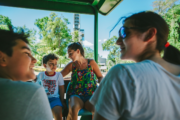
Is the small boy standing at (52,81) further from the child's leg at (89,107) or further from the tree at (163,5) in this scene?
the tree at (163,5)

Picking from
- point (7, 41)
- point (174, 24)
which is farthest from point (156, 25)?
point (174, 24)

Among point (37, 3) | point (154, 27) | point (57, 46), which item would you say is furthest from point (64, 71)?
point (57, 46)

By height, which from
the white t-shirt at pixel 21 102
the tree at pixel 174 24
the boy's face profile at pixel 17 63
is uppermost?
the tree at pixel 174 24

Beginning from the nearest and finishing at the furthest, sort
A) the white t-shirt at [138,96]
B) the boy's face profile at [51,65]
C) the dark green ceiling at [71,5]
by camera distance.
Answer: the white t-shirt at [138,96] → the dark green ceiling at [71,5] → the boy's face profile at [51,65]

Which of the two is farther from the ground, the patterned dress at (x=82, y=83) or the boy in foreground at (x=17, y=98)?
the boy in foreground at (x=17, y=98)

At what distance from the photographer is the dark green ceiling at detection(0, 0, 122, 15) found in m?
2.18

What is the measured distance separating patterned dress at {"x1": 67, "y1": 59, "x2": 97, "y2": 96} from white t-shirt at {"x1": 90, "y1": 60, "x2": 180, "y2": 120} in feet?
5.56

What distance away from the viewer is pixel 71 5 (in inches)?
96.4

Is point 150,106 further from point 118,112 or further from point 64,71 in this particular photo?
point 64,71

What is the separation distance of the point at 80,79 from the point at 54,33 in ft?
61.0

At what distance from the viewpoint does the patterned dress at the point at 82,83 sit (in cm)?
219

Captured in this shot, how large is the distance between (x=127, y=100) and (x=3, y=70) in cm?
87

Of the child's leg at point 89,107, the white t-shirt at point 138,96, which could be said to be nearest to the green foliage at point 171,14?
the child's leg at point 89,107

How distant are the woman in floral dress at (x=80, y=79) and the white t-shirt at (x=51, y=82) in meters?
0.21
